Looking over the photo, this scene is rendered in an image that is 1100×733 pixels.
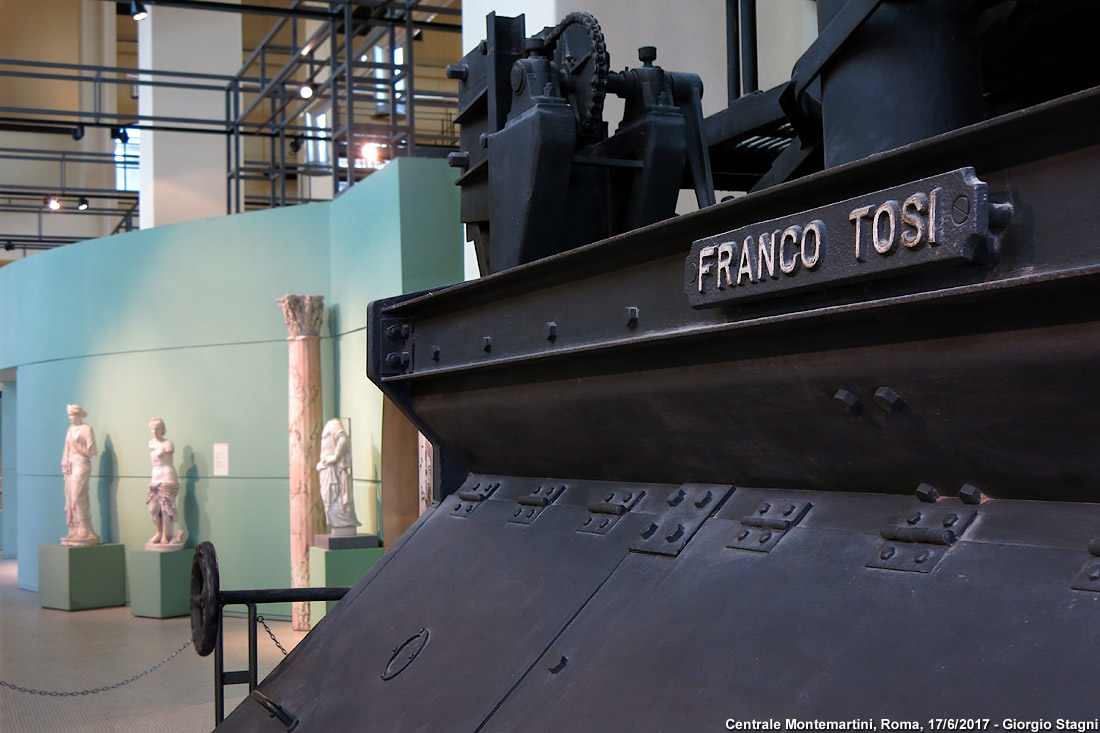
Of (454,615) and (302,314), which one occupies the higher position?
(302,314)

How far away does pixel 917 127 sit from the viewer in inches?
88.0

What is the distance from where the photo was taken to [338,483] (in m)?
11.0

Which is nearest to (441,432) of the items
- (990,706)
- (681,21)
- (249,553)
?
(990,706)

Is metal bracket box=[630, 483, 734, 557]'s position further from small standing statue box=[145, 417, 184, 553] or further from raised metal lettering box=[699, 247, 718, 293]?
small standing statue box=[145, 417, 184, 553]

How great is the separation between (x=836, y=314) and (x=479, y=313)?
4.48 feet

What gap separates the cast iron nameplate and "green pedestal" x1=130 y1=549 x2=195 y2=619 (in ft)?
38.9

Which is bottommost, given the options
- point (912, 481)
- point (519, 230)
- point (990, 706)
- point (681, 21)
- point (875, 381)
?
point (990, 706)

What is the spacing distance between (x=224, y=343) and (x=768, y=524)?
1200cm

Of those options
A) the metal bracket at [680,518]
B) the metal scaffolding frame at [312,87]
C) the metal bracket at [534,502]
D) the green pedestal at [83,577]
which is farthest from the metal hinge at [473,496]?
the green pedestal at [83,577]

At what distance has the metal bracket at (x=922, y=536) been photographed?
1.63 metres

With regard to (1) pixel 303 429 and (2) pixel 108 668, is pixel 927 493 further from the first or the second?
(1) pixel 303 429

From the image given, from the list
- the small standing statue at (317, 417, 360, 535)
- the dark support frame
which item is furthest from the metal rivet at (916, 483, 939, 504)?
the small standing statue at (317, 417, 360, 535)

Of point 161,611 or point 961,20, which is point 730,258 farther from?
point 161,611

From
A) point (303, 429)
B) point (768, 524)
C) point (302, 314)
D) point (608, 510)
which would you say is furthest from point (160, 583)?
point (768, 524)
